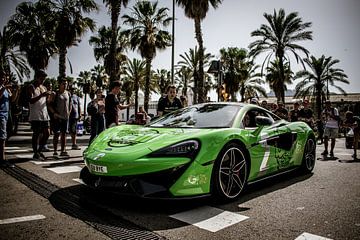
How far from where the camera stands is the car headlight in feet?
9.43

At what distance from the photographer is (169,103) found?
670cm

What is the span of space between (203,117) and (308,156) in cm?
253

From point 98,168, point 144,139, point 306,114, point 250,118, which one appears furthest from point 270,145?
point 306,114

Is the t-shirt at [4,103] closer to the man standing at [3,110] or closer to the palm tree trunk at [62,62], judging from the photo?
the man standing at [3,110]

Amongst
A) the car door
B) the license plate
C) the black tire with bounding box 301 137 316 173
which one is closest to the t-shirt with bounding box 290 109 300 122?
the black tire with bounding box 301 137 316 173

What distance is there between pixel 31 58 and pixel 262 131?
24.1 meters

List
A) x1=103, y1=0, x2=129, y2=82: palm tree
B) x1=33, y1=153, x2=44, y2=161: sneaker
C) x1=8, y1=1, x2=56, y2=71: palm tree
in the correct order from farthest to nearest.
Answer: x1=8, y1=1, x2=56, y2=71: palm tree, x1=103, y1=0, x2=129, y2=82: palm tree, x1=33, y1=153, x2=44, y2=161: sneaker

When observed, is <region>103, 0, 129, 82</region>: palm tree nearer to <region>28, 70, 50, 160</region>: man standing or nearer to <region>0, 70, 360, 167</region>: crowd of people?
<region>0, 70, 360, 167</region>: crowd of people

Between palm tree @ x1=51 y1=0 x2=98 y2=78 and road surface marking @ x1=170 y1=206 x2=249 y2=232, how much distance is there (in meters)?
17.4

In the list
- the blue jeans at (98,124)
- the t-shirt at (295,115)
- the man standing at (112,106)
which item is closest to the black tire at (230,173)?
the man standing at (112,106)

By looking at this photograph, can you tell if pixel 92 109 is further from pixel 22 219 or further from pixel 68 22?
pixel 68 22

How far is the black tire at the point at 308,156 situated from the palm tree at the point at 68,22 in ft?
53.6

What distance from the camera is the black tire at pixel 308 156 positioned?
16.6 ft

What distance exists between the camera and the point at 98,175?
300cm
